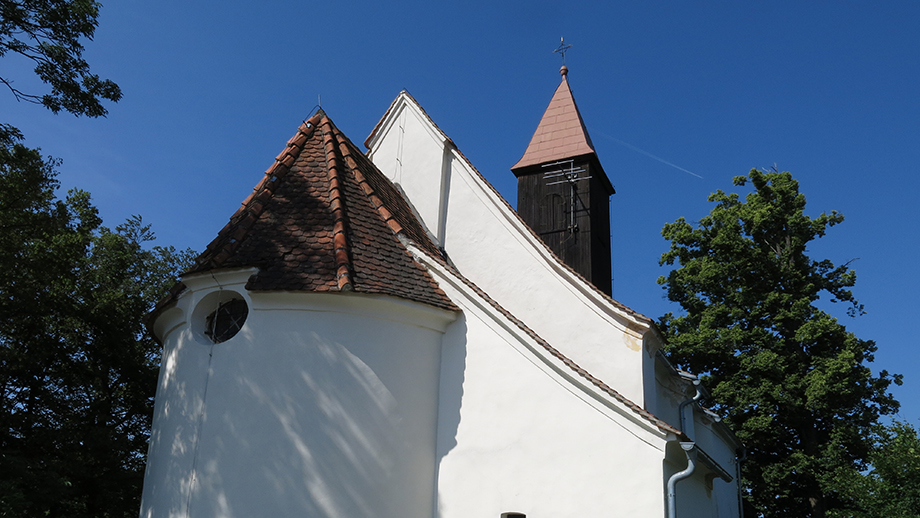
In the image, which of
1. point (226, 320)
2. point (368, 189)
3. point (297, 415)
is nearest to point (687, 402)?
point (368, 189)

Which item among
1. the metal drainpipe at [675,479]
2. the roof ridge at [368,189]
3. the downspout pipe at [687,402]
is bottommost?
the metal drainpipe at [675,479]

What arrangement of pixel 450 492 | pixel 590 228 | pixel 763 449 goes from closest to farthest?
1. pixel 450 492
2. pixel 590 228
3. pixel 763 449

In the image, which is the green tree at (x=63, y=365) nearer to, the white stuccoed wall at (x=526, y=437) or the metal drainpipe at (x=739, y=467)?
the white stuccoed wall at (x=526, y=437)

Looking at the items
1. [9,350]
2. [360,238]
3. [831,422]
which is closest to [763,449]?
[831,422]

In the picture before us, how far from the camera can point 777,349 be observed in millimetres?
23828

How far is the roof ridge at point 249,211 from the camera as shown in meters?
9.93

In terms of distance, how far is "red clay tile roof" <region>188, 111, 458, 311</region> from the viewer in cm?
966

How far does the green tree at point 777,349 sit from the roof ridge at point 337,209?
1682cm

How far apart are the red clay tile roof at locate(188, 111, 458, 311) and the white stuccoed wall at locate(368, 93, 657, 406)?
1806 mm

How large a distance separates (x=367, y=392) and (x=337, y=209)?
279 cm

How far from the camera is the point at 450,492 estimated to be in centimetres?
962

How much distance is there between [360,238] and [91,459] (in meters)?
9.86

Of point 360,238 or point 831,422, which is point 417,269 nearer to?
point 360,238

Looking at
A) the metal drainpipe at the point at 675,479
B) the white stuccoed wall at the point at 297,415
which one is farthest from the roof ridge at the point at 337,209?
the metal drainpipe at the point at 675,479
